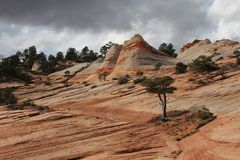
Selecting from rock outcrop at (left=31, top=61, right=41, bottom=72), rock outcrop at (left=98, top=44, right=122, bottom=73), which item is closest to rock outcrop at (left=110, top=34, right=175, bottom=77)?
rock outcrop at (left=98, top=44, right=122, bottom=73)

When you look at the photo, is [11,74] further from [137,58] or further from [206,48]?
[206,48]

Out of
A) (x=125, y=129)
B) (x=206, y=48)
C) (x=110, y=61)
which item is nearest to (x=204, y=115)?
(x=125, y=129)

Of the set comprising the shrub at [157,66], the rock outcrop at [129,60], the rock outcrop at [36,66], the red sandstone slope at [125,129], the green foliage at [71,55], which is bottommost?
the red sandstone slope at [125,129]

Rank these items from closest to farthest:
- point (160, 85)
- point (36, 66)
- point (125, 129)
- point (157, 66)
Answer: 1. point (125, 129)
2. point (160, 85)
3. point (157, 66)
4. point (36, 66)

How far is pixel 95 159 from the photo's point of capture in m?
34.7

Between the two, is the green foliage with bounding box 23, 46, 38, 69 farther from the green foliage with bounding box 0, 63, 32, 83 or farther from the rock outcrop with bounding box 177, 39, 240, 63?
the rock outcrop with bounding box 177, 39, 240, 63

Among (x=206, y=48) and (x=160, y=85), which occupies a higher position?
(x=206, y=48)

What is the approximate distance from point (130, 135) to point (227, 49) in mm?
84401

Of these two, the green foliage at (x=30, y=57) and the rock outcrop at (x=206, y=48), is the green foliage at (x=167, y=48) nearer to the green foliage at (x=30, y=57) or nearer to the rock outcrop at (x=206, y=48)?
the rock outcrop at (x=206, y=48)

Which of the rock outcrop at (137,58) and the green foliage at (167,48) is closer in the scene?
the rock outcrop at (137,58)

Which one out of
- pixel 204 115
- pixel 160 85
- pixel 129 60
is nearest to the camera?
pixel 204 115

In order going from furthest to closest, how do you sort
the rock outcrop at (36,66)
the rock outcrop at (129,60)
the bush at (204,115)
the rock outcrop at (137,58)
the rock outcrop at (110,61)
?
the rock outcrop at (36,66)
the rock outcrop at (110,61)
the rock outcrop at (129,60)
the rock outcrop at (137,58)
the bush at (204,115)

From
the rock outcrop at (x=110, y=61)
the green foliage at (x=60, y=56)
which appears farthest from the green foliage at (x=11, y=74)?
the green foliage at (x=60, y=56)

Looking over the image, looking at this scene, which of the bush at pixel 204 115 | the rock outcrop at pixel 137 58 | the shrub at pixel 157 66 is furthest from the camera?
the rock outcrop at pixel 137 58
